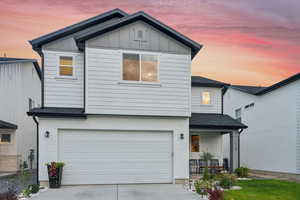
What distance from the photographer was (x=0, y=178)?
14844mm

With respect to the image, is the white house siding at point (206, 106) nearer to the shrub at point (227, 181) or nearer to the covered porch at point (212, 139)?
the covered porch at point (212, 139)

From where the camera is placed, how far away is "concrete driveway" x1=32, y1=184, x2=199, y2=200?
9.39 meters

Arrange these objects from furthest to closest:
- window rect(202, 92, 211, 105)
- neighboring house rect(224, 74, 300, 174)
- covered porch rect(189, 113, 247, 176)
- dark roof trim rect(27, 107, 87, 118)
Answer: window rect(202, 92, 211, 105)
neighboring house rect(224, 74, 300, 174)
covered porch rect(189, 113, 247, 176)
dark roof trim rect(27, 107, 87, 118)

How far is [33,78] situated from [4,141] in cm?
578

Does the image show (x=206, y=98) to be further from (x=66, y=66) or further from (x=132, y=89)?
(x=66, y=66)

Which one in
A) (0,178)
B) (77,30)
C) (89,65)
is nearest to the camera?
(89,65)

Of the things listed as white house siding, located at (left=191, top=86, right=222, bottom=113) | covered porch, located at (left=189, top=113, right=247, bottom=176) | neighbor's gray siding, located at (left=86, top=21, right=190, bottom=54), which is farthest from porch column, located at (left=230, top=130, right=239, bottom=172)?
neighbor's gray siding, located at (left=86, top=21, right=190, bottom=54)

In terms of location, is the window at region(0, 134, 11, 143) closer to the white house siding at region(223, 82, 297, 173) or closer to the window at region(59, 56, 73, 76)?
the window at region(59, 56, 73, 76)

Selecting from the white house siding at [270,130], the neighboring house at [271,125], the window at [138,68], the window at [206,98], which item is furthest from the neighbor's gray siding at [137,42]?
the white house siding at [270,130]

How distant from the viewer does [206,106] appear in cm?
1656

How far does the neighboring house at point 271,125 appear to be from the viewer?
15.3 metres

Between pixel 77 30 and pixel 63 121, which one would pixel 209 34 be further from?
pixel 63 121

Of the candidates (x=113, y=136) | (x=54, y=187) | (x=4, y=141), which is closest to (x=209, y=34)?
(x=113, y=136)

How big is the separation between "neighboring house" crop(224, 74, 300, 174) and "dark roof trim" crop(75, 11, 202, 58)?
6689 mm
